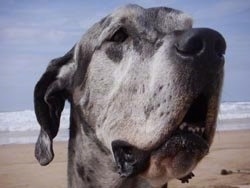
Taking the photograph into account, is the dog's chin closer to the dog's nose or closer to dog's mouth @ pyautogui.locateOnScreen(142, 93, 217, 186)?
dog's mouth @ pyautogui.locateOnScreen(142, 93, 217, 186)

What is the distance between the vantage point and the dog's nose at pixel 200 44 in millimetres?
2891

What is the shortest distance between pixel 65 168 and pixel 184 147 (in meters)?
11.2

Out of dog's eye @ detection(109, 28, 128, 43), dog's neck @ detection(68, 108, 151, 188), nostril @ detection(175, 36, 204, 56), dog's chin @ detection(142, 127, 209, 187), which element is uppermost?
nostril @ detection(175, 36, 204, 56)

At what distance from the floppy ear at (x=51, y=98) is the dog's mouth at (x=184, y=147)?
3.60ft

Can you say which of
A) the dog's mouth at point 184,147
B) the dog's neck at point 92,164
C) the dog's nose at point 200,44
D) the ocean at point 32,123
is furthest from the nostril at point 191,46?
the ocean at point 32,123

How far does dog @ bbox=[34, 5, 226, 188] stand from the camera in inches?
116

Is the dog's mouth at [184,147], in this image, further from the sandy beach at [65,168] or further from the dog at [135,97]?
the sandy beach at [65,168]

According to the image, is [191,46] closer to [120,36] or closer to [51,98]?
[120,36]

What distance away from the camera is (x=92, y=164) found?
390 centimetres

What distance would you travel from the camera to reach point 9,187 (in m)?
11.4

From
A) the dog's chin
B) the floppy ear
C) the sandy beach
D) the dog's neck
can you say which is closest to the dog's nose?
the dog's chin

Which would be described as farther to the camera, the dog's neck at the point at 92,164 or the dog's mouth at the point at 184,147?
the dog's neck at the point at 92,164

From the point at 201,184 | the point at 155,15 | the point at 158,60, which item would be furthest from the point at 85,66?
the point at 201,184

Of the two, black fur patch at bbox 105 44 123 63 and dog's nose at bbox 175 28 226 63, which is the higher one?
dog's nose at bbox 175 28 226 63
